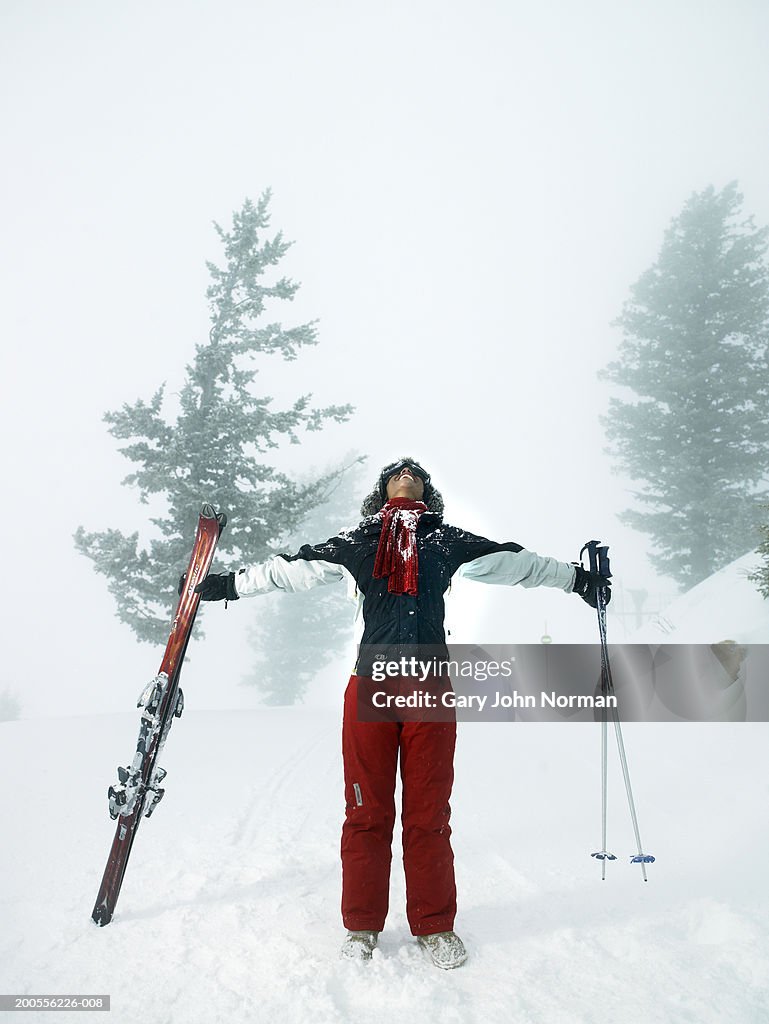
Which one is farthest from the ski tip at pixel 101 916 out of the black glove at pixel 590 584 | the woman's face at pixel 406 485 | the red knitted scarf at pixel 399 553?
the black glove at pixel 590 584

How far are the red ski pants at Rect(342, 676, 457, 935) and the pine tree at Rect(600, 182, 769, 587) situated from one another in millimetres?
16620

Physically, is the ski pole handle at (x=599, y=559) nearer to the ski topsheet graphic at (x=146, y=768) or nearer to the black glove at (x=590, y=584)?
the black glove at (x=590, y=584)

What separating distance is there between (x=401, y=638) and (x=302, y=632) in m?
21.9

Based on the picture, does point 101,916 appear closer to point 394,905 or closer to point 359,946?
point 359,946

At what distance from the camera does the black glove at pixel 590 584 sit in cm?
360

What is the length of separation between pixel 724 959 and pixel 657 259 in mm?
21882

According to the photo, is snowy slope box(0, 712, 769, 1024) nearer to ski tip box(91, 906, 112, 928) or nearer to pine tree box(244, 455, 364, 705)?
ski tip box(91, 906, 112, 928)

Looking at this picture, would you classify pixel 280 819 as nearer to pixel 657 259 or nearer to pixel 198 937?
pixel 198 937

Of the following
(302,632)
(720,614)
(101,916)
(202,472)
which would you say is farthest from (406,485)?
(302,632)

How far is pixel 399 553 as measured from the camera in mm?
3115

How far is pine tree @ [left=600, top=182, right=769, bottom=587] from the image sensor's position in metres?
17.0

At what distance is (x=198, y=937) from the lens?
2.65 metres

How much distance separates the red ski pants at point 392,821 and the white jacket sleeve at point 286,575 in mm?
646

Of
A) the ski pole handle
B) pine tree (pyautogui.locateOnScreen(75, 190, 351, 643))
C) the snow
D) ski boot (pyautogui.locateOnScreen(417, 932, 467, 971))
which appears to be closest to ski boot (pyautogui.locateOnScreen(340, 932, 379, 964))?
ski boot (pyautogui.locateOnScreen(417, 932, 467, 971))
